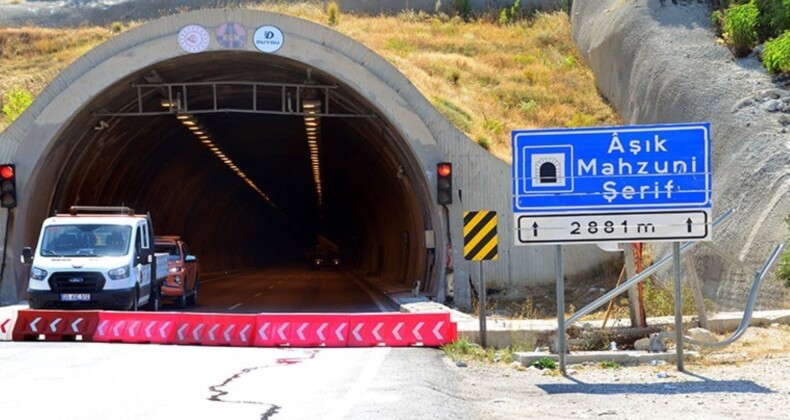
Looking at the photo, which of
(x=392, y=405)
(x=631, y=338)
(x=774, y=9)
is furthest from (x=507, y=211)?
(x=392, y=405)

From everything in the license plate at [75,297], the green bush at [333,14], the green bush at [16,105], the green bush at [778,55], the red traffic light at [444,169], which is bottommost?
the license plate at [75,297]

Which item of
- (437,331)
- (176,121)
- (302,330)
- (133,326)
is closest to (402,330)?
(437,331)

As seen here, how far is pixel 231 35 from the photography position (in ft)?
94.3

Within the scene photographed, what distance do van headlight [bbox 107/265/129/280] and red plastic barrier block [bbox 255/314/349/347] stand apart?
599 centimetres

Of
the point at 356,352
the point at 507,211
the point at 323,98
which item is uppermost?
the point at 323,98

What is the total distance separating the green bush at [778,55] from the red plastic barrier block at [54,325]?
56.7 feet

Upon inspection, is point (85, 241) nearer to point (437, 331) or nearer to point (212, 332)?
point (212, 332)

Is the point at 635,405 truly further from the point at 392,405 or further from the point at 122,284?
the point at 122,284

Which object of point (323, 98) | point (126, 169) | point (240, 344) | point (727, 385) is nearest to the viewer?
point (727, 385)

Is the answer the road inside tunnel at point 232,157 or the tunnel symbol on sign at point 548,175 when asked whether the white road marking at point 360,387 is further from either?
the road inside tunnel at point 232,157

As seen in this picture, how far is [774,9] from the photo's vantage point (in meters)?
29.1

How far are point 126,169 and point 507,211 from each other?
15.5 m

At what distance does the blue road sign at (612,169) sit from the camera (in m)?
14.8

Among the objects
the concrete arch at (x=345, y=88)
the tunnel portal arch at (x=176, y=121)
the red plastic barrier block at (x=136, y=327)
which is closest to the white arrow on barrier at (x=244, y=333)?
the red plastic barrier block at (x=136, y=327)
